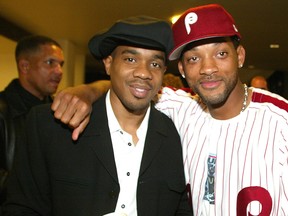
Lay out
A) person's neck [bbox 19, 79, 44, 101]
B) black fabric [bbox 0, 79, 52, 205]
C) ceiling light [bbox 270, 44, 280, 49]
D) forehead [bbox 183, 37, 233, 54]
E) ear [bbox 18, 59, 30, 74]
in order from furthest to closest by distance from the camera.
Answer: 1. ceiling light [bbox 270, 44, 280, 49]
2. ear [bbox 18, 59, 30, 74]
3. person's neck [bbox 19, 79, 44, 101]
4. black fabric [bbox 0, 79, 52, 205]
5. forehead [bbox 183, 37, 233, 54]

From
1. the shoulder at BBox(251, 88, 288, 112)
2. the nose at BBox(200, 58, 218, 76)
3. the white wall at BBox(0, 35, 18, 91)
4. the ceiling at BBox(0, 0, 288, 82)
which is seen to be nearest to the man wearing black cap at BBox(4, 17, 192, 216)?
the nose at BBox(200, 58, 218, 76)

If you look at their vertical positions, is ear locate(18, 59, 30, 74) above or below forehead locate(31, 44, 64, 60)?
below

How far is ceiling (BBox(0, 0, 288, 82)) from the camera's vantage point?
A: 5.48m

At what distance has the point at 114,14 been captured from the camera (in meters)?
6.17

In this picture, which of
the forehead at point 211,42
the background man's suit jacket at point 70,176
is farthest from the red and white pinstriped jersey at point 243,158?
the forehead at point 211,42

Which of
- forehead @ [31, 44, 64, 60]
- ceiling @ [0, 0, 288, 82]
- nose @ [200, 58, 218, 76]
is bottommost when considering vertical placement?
nose @ [200, 58, 218, 76]

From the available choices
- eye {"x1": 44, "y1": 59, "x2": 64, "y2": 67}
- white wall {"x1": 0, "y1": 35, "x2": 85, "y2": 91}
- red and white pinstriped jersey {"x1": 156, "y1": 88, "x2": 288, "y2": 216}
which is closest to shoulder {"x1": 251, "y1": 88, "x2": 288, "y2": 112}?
red and white pinstriped jersey {"x1": 156, "y1": 88, "x2": 288, "y2": 216}

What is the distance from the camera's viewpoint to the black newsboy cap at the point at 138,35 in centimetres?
159

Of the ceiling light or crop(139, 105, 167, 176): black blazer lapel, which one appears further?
the ceiling light

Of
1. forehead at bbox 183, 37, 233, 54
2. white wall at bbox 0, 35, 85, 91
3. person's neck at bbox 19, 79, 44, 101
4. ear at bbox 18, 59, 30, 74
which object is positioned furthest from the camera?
white wall at bbox 0, 35, 85, 91

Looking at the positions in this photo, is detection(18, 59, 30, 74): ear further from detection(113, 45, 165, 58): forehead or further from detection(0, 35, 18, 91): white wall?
detection(0, 35, 18, 91): white wall

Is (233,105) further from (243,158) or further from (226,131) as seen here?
(243,158)

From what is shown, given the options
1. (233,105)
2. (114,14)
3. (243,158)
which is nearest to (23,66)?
(233,105)

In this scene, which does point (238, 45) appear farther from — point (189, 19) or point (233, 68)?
point (189, 19)
